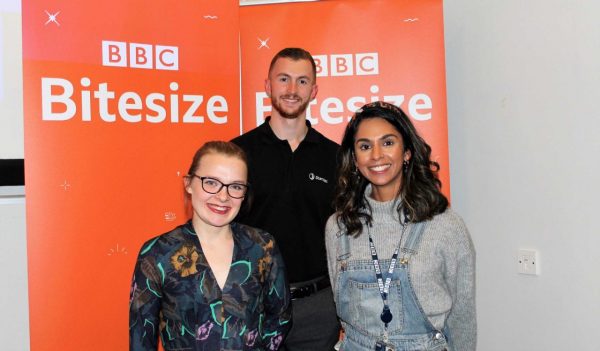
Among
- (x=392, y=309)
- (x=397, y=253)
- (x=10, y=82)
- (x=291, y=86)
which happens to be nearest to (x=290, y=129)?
(x=291, y=86)

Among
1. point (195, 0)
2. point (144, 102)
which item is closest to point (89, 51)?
point (144, 102)

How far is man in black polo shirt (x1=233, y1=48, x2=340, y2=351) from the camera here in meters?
2.50

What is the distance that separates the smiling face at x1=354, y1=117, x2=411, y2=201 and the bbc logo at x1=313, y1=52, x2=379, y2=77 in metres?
1.14

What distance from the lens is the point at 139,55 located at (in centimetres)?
282

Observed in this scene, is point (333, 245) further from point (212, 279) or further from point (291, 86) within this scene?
point (291, 86)

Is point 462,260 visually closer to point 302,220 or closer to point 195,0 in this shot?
point 302,220

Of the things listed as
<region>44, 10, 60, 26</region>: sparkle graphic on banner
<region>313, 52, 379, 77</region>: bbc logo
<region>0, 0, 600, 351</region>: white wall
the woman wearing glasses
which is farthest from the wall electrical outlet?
<region>44, 10, 60, 26</region>: sparkle graphic on banner

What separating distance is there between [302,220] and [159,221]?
0.79 m

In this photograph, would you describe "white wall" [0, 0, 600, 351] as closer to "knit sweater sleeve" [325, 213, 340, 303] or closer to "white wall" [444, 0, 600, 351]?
"white wall" [444, 0, 600, 351]

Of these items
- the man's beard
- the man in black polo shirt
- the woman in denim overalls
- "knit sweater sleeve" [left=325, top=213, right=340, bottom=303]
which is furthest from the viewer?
the man's beard

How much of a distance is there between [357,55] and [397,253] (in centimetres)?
154

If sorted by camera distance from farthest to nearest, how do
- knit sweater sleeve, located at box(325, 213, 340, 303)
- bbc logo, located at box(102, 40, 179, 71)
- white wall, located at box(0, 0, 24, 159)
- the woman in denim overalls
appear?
white wall, located at box(0, 0, 24, 159) → bbc logo, located at box(102, 40, 179, 71) → knit sweater sleeve, located at box(325, 213, 340, 303) → the woman in denim overalls

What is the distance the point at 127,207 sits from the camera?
2.79 meters

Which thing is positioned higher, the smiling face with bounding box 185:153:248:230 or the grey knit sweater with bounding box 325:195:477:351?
the smiling face with bounding box 185:153:248:230
